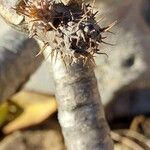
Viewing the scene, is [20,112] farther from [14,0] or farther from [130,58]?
[14,0]

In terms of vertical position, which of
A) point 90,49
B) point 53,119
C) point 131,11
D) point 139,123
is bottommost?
point 139,123

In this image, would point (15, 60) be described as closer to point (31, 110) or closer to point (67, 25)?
point (31, 110)

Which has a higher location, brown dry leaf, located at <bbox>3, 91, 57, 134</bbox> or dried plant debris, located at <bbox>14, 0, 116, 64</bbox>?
dried plant debris, located at <bbox>14, 0, 116, 64</bbox>

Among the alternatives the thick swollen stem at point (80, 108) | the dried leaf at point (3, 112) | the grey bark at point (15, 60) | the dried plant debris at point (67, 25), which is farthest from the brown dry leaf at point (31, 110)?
the dried plant debris at point (67, 25)

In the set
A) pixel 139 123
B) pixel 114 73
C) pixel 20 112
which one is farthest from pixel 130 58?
pixel 20 112

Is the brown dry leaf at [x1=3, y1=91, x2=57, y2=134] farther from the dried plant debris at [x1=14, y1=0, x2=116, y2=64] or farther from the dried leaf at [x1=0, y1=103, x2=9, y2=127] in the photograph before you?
the dried plant debris at [x1=14, y1=0, x2=116, y2=64]

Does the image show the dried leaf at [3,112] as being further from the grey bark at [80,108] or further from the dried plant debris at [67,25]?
the dried plant debris at [67,25]

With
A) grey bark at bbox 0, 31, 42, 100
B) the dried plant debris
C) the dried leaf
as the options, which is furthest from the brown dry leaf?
the dried plant debris
